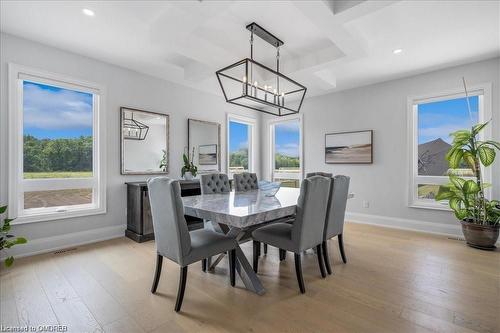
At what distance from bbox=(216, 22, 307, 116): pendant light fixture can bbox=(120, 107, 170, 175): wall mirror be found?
1.34m

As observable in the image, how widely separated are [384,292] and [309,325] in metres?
0.88

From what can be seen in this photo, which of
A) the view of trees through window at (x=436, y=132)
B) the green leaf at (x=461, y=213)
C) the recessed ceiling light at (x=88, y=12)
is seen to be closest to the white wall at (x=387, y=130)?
the view of trees through window at (x=436, y=132)

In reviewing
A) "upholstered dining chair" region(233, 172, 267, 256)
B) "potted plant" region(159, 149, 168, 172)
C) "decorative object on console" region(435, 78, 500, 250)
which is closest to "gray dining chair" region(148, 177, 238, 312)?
"upholstered dining chair" region(233, 172, 267, 256)

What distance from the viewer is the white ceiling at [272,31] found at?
89.9 inches

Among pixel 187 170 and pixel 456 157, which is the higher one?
pixel 456 157

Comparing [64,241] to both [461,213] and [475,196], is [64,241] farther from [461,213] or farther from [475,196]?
[475,196]

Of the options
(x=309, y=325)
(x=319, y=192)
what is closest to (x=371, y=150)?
(x=319, y=192)

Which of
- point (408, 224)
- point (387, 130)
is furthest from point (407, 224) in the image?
point (387, 130)

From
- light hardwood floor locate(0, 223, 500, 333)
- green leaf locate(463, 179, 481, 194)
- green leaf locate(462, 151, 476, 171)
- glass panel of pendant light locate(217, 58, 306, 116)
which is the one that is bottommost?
light hardwood floor locate(0, 223, 500, 333)

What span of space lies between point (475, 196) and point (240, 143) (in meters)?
4.25

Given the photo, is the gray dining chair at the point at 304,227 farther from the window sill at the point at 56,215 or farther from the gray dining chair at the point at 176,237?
the window sill at the point at 56,215

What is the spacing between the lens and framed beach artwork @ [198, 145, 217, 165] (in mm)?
4777

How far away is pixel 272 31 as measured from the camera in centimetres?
278

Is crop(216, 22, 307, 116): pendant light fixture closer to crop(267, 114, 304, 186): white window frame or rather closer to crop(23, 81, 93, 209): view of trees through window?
crop(267, 114, 304, 186): white window frame
